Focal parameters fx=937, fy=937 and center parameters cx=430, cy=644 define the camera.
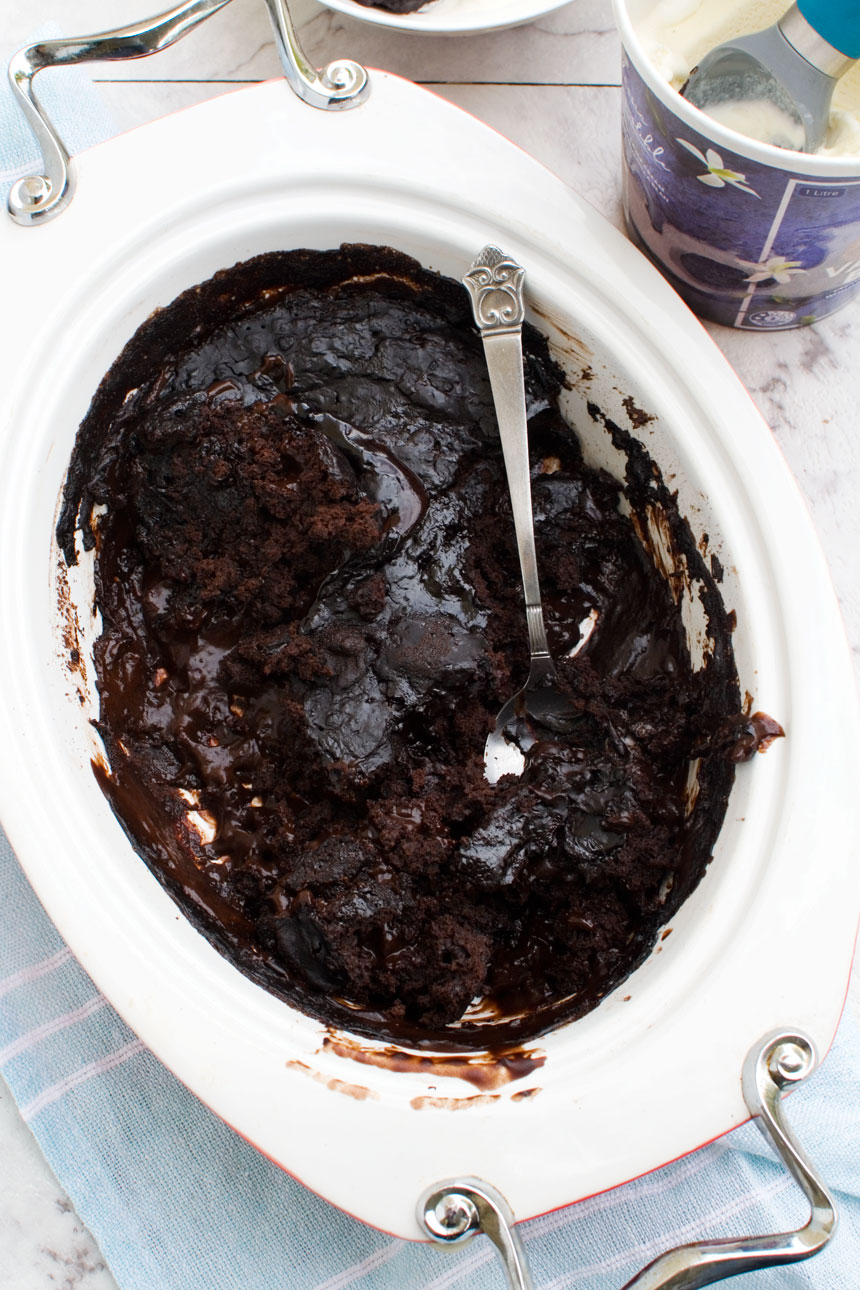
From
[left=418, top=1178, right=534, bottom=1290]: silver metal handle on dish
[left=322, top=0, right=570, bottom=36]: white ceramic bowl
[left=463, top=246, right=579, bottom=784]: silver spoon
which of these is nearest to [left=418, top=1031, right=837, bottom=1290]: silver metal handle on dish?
[left=418, top=1178, right=534, bottom=1290]: silver metal handle on dish

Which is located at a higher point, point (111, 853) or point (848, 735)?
point (111, 853)

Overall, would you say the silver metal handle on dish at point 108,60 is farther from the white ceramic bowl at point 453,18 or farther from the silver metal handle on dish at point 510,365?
the silver metal handle on dish at point 510,365

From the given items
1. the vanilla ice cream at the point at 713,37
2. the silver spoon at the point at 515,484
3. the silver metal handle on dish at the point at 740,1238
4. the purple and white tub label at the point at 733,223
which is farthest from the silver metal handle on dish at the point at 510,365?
the silver metal handle on dish at the point at 740,1238

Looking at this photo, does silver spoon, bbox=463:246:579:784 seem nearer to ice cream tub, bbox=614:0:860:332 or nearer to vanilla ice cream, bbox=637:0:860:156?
ice cream tub, bbox=614:0:860:332

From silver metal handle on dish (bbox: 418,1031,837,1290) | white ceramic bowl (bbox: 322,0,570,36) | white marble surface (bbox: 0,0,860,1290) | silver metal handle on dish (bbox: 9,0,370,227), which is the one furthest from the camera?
white marble surface (bbox: 0,0,860,1290)

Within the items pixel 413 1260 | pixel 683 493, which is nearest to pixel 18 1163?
pixel 413 1260

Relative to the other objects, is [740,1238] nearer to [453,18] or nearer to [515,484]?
[515,484]

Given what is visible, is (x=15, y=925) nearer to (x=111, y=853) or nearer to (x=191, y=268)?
(x=111, y=853)
